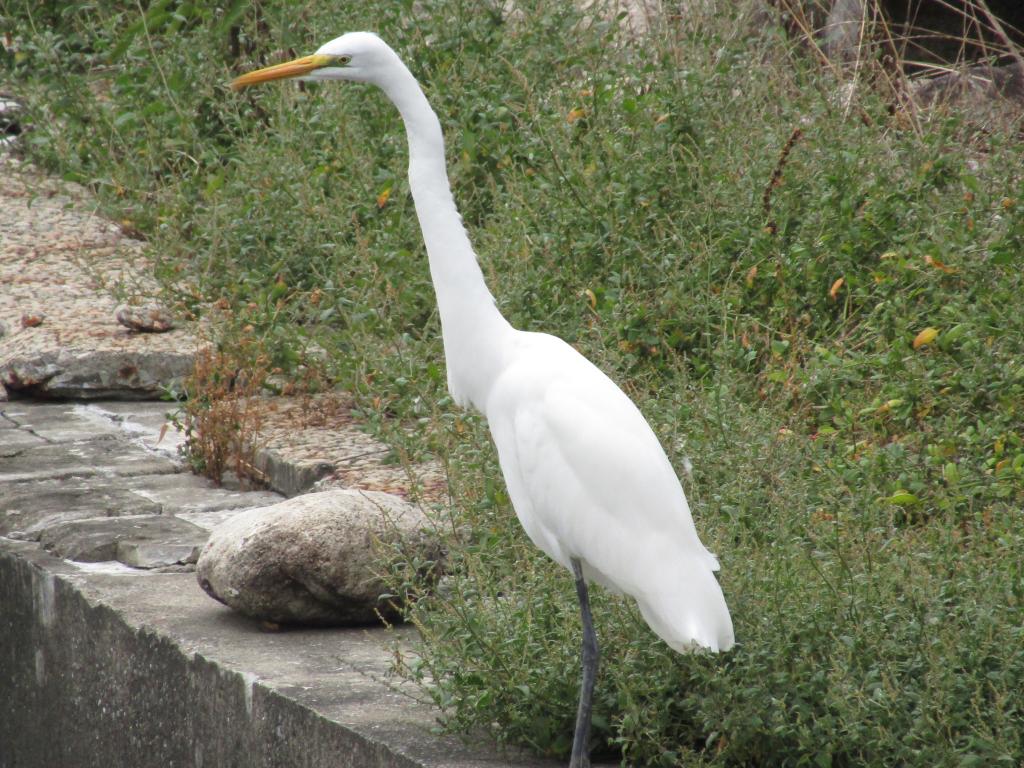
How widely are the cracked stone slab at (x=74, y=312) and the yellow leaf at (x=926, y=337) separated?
2558 mm

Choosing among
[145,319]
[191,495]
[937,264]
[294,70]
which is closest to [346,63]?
[294,70]

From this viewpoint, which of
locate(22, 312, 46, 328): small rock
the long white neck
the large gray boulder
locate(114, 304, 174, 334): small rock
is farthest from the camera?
locate(22, 312, 46, 328): small rock

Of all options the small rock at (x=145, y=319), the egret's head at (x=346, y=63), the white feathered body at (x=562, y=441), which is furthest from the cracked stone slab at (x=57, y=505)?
the egret's head at (x=346, y=63)

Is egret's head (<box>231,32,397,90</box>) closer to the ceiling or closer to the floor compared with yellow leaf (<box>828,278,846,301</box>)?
closer to the ceiling

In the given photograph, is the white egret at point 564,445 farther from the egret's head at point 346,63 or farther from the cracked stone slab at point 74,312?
the cracked stone slab at point 74,312

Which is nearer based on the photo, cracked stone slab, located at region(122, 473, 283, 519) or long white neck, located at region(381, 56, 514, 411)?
long white neck, located at region(381, 56, 514, 411)

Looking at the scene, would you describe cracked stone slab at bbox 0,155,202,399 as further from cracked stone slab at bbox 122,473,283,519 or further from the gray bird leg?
the gray bird leg

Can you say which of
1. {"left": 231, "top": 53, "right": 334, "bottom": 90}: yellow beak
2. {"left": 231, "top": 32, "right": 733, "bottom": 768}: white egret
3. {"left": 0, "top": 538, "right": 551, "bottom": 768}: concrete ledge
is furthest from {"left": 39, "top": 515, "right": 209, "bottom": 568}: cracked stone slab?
{"left": 231, "top": 53, "right": 334, "bottom": 90}: yellow beak

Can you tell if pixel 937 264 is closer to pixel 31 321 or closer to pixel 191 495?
pixel 191 495

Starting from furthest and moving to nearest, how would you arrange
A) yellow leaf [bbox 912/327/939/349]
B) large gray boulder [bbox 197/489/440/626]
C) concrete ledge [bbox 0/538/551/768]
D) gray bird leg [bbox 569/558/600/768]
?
yellow leaf [bbox 912/327/939/349] < large gray boulder [bbox 197/489/440/626] < concrete ledge [bbox 0/538/551/768] < gray bird leg [bbox 569/558/600/768]

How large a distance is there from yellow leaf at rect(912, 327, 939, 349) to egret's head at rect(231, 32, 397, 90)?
193 cm

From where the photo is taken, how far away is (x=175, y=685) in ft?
11.1

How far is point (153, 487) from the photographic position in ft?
14.9

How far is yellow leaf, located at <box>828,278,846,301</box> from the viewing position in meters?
4.50
